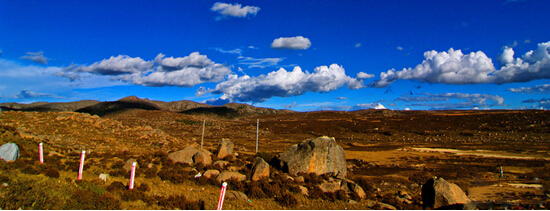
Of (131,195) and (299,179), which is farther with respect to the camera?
(299,179)

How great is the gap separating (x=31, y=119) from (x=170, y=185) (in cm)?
2485

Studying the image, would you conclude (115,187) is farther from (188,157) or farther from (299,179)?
(299,179)

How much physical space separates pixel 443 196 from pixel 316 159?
6.91 m

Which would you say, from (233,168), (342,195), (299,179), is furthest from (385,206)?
(233,168)

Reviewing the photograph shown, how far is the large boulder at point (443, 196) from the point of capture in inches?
457

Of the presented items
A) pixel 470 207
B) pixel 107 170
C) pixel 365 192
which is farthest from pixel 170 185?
pixel 470 207

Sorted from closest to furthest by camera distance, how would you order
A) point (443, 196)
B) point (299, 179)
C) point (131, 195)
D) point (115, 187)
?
point (131, 195), point (115, 187), point (443, 196), point (299, 179)

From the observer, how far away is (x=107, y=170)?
47.2 feet

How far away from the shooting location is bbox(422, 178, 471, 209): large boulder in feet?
38.1

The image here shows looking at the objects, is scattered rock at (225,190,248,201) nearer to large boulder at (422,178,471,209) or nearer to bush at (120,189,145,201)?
bush at (120,189,145,201)

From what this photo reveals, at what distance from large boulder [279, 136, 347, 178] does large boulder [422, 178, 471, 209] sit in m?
5.72

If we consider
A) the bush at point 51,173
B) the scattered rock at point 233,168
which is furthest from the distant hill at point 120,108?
the bush at point 51,173

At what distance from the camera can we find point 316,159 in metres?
17.0

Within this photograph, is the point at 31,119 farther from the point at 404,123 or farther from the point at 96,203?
the point at 404,123
